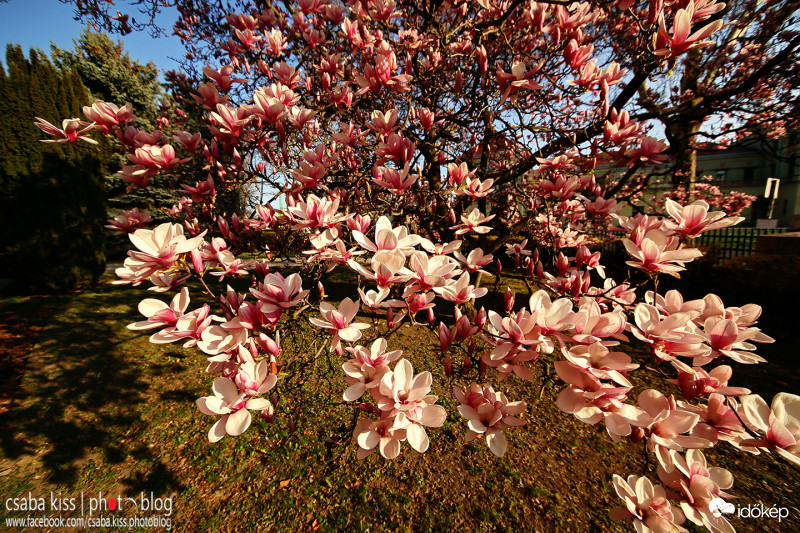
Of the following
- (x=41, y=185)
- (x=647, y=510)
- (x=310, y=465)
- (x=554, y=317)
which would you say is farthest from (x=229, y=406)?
(x=41, y=185)

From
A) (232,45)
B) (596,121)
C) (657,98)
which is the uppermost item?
(657,98)

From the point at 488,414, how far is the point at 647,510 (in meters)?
0.50

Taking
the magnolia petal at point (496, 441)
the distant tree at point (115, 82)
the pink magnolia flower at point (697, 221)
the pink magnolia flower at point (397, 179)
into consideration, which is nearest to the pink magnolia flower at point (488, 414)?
the magnolia petal at point (496, 441)

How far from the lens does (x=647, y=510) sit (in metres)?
0.91

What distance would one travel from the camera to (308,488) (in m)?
2.33

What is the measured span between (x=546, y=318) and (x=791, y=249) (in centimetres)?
717

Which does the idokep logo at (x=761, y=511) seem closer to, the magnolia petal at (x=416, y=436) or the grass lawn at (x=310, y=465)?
the grass lawn at (x=310, y=465)

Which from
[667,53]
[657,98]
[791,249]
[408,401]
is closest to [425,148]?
[667,53]

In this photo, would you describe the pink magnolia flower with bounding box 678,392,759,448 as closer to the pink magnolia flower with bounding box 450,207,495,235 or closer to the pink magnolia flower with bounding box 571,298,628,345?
the pink magnolia flower with bounding box 571,298,628,345

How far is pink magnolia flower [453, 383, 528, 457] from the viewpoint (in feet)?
3.36

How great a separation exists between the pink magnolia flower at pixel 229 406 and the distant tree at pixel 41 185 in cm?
888

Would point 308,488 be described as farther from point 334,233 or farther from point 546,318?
point 546,318

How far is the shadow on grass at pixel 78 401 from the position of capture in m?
2.67

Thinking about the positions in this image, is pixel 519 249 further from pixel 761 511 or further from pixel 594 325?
pixel 761 511
